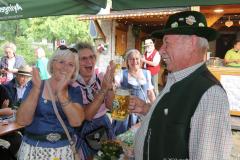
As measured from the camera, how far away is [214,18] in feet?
28.2

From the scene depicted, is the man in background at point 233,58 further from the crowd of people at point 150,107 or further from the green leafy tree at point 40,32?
the green leafy tree at point 40,32

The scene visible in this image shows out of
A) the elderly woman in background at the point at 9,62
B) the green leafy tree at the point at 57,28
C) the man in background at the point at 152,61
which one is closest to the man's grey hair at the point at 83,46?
the elderly woman in background at the point at 9,62

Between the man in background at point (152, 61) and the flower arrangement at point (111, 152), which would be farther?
the man in background at point (152, 61)

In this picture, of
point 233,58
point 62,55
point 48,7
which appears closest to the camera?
point 62,55

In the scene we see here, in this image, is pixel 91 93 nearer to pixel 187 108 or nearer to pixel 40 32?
pixel 187 108

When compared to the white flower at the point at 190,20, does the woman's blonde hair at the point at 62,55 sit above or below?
below

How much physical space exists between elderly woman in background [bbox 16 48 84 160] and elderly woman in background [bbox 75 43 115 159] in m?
0.31

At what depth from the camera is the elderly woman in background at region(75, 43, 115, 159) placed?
8.89ft

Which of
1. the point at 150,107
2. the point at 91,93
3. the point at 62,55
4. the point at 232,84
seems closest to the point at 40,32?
the point at 232,84

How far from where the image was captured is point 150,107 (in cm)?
→ 203

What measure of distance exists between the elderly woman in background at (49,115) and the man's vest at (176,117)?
32.3 inches

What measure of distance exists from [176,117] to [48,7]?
1855mm

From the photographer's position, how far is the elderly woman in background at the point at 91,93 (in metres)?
2.71

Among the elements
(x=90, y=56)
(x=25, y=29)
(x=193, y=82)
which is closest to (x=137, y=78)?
(x=90, y=56)
